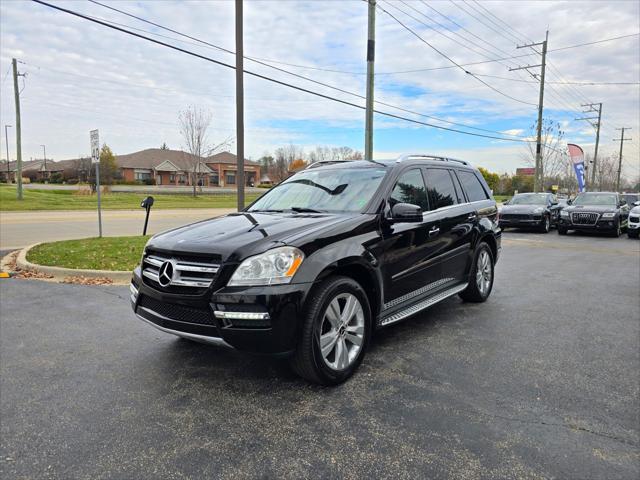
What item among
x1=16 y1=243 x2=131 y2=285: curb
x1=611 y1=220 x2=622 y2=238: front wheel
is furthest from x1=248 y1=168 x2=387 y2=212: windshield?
x1=611 y1=220 x2=622 y2=238: front wheel

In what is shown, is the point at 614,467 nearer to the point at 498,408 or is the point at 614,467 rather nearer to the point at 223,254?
the point at 498,408

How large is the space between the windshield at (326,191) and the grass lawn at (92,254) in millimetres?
3896

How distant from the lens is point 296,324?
10.3ft

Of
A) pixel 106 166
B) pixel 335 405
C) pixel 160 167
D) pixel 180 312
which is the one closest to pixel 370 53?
pixel 180 312

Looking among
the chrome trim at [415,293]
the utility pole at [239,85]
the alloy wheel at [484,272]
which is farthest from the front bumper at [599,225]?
the chrome trim at [415,293]

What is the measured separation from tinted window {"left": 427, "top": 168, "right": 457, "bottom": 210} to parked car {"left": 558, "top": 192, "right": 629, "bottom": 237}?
12.9 metres

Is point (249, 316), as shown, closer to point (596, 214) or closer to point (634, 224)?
point (596, 214)

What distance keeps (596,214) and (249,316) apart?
636 inches

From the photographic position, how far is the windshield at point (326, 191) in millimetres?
4277

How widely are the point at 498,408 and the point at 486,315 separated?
96.8 inches

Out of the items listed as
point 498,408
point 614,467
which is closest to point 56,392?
point 498,408

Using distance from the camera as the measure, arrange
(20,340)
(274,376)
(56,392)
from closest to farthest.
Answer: (56,392) → (274,376) → (20,340)

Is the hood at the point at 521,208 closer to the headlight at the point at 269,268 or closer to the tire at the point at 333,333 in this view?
the tire at the point at 333,333

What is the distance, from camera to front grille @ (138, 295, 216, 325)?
10.4 feet
